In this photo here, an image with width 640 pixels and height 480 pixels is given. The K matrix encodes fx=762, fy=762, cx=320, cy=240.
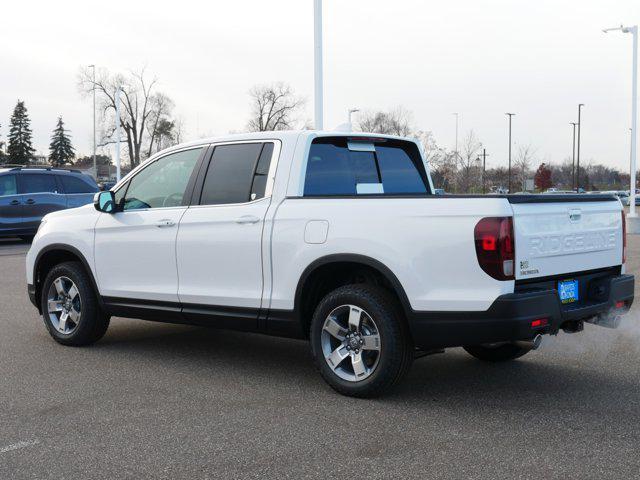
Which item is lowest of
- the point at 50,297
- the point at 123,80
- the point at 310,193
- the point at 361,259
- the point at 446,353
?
the point at 446,353

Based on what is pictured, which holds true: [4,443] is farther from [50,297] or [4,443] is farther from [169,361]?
[50,297]

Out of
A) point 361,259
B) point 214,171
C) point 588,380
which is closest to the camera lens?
point 361,259

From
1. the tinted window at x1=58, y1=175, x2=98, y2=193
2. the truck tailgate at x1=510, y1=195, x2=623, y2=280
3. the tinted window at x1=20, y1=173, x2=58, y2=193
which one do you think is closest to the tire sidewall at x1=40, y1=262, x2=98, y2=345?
the truck tailgate at x1=510, y1=195, x2=623, y2=280

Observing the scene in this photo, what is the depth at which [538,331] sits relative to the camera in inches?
183

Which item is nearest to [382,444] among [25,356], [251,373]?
[251,373]

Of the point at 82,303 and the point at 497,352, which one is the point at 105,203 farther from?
the point at 497,352

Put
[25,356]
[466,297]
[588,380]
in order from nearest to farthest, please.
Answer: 1. [466,297]
2. [588,380]
3. [25,356]

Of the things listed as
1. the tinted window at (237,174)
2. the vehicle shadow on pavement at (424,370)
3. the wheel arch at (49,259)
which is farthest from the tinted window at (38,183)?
the tinted window at (237,174)

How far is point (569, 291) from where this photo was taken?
5035mm

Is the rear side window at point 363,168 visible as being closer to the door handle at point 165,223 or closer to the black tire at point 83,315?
the door handle at point 165,223

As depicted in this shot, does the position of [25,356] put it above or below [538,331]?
below

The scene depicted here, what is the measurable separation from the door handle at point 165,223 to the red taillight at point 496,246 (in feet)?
8.66

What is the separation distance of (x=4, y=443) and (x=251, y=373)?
205cm

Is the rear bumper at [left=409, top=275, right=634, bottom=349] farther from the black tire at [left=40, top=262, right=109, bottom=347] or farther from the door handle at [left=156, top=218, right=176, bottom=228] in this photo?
the black tire at [left=40, top=262, right=109, bottom=347]
